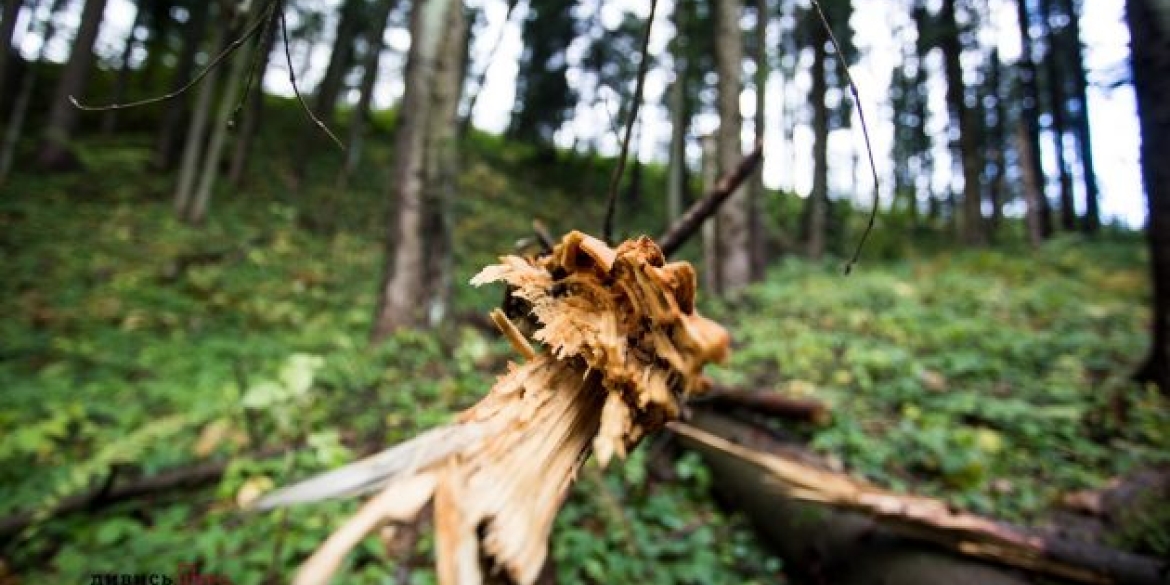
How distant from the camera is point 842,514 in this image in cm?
287

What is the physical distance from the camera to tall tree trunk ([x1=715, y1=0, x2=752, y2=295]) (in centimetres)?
850

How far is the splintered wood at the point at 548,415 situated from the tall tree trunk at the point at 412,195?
5.54 metres

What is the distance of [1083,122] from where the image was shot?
19047 millimetres

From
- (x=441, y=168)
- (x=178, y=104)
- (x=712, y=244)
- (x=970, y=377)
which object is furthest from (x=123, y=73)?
(x=970, y=377)

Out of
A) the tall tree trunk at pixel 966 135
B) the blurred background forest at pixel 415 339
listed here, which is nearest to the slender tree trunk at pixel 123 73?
the blurred background forest at pixel 415 339

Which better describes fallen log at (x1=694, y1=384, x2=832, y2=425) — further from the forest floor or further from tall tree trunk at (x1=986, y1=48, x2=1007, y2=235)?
tall tree trunk at (x1=986, y1=48, x2=1007, y2=235)

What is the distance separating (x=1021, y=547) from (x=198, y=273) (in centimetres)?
1046

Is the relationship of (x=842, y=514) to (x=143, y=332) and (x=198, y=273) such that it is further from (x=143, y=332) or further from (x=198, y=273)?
(x=198, y=273)

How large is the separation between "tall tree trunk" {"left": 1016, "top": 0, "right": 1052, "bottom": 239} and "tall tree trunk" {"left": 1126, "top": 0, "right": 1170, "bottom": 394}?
11696 millimetres

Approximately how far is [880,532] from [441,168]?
18.2 feet

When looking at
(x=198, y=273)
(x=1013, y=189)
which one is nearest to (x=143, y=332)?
(x=198, y=273)

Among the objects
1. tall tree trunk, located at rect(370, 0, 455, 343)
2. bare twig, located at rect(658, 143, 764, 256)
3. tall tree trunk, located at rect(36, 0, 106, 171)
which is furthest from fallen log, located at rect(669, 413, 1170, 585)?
tall tree trunk, located at rect(36, 0, 106, 171)

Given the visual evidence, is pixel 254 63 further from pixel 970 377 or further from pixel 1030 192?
pixel 1030 192

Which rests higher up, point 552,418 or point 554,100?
point 554,100
